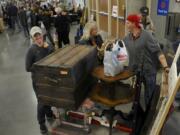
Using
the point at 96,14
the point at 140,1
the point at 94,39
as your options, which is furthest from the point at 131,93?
the point at 96,14

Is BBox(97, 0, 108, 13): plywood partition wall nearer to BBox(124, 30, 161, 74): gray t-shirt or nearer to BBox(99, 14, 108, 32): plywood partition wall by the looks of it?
BBox(99, 14, 108, 32): plywood partition wall

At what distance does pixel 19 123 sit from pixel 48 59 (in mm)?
1429

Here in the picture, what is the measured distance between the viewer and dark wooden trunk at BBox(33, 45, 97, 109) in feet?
7.29

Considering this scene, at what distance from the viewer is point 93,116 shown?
3.14 meters

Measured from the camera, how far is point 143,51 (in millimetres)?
2799

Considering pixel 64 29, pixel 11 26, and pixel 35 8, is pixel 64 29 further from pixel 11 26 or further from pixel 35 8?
pixel 11 26

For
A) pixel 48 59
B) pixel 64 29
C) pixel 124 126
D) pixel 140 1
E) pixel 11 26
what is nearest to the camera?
pixel 48 59

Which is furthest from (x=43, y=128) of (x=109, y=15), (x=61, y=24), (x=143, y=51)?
(x=109, y=15)

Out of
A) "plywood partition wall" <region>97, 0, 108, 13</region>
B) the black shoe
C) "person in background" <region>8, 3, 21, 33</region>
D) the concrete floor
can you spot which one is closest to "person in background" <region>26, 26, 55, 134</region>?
the black shoe

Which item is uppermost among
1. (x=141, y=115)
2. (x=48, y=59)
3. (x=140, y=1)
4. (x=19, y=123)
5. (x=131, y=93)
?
(x=140, y=1)

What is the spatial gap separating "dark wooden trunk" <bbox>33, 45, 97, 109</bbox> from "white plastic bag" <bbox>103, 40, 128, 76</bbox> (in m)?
0.30

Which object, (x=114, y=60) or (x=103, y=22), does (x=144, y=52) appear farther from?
(x=103, y=22)

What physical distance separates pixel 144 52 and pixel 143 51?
0.02 metres

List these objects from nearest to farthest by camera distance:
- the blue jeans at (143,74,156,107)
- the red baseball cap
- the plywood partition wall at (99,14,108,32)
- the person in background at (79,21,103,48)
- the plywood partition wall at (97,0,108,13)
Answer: the red baseball cap < the blue jeans at (143,74,156,107) < the person in background at (79,21,103,48) < the plywood partition wall at (97,0,108,13) < the plywood partition wall at (99,14,108,32)
